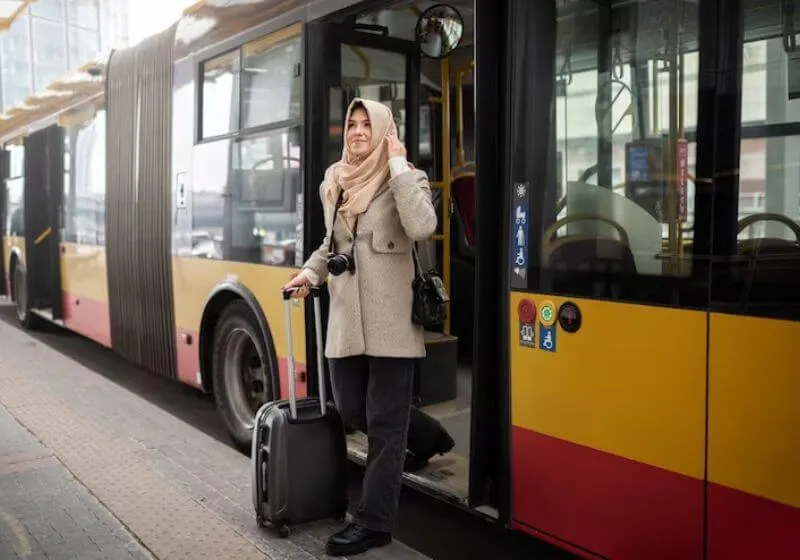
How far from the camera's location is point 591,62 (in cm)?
265

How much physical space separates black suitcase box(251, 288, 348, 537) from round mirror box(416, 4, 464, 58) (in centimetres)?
192

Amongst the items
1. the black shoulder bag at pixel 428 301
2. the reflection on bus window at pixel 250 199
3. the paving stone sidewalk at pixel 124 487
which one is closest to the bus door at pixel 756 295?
the black shoulder bag at pixel 428 301

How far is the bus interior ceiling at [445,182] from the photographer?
4.23 m

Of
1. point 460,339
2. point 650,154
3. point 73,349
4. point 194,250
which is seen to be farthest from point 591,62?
point 73,349

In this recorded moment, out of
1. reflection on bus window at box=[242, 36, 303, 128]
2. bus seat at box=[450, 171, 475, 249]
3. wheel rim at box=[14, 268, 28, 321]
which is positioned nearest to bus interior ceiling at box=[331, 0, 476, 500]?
bus seat at box=[450, 171, 475, 249]

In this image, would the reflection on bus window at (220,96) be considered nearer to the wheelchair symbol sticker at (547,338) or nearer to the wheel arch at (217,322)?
the wheel arch at (217,322)

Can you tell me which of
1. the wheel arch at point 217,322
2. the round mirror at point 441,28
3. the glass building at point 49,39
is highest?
the glass building at point 49,39

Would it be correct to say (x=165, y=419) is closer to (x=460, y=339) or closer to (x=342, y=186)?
(x=460, y=339)

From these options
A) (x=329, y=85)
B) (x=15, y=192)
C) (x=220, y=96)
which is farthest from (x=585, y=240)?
(x=15, y=192)

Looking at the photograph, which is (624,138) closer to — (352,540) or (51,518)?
(352,540)

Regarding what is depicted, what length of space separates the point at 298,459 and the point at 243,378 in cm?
166

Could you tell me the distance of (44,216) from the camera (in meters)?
9.09

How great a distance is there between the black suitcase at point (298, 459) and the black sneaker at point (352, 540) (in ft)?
0.70

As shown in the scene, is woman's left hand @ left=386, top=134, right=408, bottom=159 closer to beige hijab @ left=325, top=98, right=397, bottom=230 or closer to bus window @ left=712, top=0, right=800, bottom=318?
beige hijab @ left=325, top=98, right=397, bottom=230
